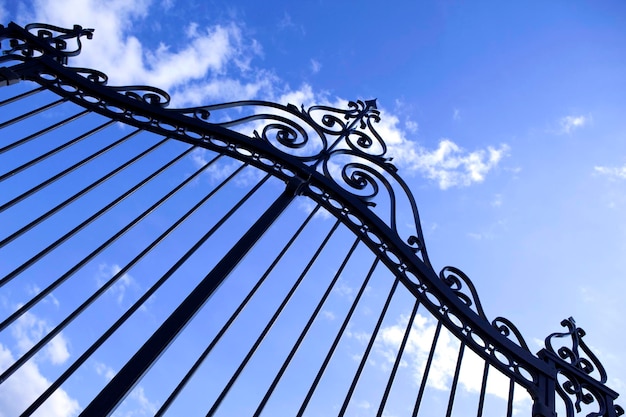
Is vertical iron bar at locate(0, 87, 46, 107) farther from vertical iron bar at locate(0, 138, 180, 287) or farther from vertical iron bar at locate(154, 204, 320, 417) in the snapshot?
vertical iron bar at locate(154, 204, 320, 417)

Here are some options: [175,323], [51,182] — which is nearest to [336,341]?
[175,323]

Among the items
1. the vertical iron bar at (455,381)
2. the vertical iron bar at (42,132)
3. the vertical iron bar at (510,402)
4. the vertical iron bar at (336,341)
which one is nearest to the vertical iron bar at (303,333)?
the vertical iron bar at (336,341)

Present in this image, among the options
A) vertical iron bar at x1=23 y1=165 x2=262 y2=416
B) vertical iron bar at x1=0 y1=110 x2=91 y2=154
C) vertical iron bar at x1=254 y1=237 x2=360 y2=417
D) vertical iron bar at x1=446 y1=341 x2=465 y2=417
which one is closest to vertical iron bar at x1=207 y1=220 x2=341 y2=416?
vertical iron bar at x1=254 y1=237 x2=360 y2=417

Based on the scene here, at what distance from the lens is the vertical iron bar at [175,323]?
2.41 m

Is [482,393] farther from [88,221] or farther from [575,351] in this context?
[88,221]

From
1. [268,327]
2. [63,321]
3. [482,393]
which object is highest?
[482,393]

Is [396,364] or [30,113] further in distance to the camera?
[30,113]

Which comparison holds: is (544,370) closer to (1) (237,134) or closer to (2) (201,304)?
(2) (201,304)

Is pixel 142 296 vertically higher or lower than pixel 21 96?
lower

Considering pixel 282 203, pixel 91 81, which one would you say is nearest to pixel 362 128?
pixel 282 203

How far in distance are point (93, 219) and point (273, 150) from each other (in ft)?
4.27

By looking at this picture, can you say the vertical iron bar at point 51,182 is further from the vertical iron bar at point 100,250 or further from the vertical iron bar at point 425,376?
the vertical iron bar at point 425,376

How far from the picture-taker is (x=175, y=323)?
2.80 m

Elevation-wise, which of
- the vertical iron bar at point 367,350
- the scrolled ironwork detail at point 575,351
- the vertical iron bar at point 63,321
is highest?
the scrolled ironwork detail at point 575,351
